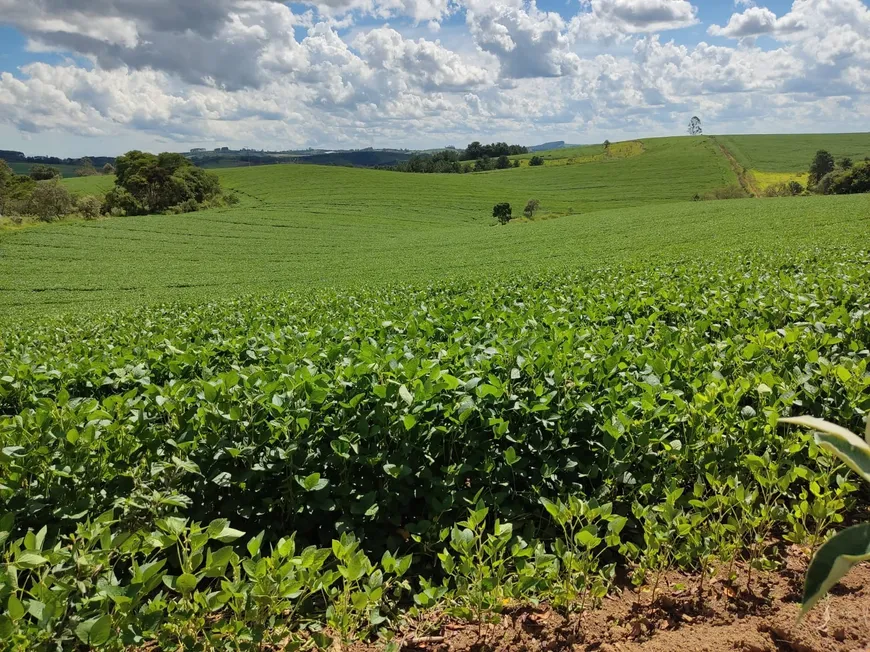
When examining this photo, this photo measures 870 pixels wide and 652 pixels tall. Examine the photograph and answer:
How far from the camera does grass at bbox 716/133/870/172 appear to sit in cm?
10506

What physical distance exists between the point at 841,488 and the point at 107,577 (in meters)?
3.57

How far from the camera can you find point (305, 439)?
10.4ft

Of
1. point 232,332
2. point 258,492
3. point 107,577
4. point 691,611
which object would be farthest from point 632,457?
point 232,332

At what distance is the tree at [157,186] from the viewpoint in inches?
3012

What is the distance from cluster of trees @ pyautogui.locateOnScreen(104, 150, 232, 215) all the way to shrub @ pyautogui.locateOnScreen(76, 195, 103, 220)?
3.61 metres

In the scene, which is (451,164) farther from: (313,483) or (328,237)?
(313,483)

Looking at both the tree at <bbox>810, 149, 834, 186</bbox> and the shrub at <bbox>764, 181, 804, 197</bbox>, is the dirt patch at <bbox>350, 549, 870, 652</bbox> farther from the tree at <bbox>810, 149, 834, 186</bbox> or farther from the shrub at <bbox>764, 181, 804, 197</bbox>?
the tree at <bbox>810, 149, 834, 186</bbox>

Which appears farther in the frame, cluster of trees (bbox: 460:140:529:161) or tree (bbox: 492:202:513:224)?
cluster of trees (bbox: 460:140:529:161)

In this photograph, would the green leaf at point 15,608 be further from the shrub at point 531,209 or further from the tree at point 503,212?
the shrub at point 531,209

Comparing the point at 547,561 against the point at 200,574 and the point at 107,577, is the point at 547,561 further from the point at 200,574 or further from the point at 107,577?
the point at 107,577

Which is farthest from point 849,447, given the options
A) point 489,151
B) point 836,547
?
point 489,151

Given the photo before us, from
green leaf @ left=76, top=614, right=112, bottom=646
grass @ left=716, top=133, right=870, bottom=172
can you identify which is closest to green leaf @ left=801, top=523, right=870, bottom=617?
green leaf @ left=76, top=614, right=112, bottom=646

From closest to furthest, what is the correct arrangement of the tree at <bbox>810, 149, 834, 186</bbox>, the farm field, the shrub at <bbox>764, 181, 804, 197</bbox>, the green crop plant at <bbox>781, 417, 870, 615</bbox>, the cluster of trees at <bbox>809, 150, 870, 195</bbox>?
the green crop plant at <bbox>781, 417, 870, 615</bbox> → the farm field → the cluster of trees at <bbox>809, 150, 870, 195</bbox> → the shrub at <bbox>764, 181, 804, 197</bbox> → the tree at <bbox>810, 149, 834, 186</bbox>

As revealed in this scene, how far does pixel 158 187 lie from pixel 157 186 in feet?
0.71
